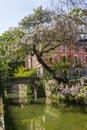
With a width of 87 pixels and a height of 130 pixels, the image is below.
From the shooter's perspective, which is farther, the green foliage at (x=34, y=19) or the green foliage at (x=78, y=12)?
the green foliage at (x=34, y=19)

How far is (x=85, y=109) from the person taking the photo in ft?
91.6

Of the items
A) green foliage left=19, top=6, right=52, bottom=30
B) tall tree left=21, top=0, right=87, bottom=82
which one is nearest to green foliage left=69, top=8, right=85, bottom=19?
tall tree left=21, top=0, right=87, bottom=82

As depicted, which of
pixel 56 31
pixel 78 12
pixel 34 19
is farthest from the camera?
pixel 34 19

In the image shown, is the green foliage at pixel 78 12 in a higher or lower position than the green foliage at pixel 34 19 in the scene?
lower

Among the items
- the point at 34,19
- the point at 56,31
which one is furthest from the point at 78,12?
the point at 34,19

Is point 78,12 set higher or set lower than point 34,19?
lower

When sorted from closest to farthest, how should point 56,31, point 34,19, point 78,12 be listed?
point 78,12 < point 56,31 < point 34,19

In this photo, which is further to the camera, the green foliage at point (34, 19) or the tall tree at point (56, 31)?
the green foliage at point (34, 19)

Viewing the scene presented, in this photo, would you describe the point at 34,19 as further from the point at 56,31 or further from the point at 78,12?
the point at 78,12

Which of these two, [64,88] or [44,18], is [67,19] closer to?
[44,18]

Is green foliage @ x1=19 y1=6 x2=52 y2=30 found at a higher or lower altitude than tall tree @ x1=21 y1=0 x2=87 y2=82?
higher

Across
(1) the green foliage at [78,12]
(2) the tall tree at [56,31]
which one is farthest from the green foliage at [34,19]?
(1) the green foliage at [78,12]

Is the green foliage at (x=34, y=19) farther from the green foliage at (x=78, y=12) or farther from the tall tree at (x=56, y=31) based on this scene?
the green foliage at (x=78, y=12)

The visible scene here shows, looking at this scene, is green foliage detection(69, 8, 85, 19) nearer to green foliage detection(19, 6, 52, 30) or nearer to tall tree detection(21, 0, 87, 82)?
tall tree detection(21, 0, 87, 82)
